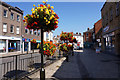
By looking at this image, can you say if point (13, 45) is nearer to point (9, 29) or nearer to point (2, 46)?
point (2, 46)

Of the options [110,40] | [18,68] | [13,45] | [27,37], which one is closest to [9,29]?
[13,45]

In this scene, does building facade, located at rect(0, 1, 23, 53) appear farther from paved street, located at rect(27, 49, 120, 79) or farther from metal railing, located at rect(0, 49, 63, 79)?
paved street, located at rect(27, 49, 120, 79)

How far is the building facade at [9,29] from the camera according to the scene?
1977 centimetres

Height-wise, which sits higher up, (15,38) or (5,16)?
(5,16)

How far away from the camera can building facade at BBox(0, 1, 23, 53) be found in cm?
1977

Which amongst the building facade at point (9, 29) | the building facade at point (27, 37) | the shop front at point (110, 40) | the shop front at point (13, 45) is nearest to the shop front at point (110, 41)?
the shop front at point (110, 40)

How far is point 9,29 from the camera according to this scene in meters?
21.5

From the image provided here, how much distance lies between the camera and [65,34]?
48.2 feet

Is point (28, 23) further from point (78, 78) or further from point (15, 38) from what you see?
point (15, 38)

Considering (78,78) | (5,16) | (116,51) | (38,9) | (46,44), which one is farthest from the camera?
(5,16)

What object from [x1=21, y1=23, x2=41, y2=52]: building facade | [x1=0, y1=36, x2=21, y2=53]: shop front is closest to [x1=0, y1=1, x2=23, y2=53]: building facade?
[x1=0, y1=36, x2=21, y2=53]: shop front

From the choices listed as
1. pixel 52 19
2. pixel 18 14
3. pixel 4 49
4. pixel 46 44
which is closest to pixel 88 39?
pixel 18 14

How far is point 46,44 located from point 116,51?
1069 centimetres

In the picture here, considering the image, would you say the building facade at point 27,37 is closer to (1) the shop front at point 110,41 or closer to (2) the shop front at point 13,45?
(2) the shop front at point 13,45
